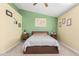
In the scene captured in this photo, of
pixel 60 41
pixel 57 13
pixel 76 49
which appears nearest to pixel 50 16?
pixel 57 13

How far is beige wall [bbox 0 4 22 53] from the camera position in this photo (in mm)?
909

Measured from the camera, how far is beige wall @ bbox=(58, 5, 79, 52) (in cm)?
92

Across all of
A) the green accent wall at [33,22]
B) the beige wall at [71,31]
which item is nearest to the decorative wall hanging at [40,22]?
the green accent wall at [33,22]

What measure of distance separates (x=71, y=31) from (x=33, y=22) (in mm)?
406

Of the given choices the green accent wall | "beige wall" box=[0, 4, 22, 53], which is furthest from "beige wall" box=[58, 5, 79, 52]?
"beige wall" box=[0, 4, 22, 53]

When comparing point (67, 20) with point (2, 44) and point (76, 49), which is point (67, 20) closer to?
point (76, 49)

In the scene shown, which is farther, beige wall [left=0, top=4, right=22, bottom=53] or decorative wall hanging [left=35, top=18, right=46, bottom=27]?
decorative wall hanging [left=35, top=18, right=46, bottom=27]

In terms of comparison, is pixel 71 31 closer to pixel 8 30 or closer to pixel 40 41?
pixel 40 41

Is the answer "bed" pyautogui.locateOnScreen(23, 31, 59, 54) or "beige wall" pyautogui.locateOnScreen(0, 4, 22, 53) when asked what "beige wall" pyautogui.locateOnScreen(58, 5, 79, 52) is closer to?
"bed" pyautogui.locateOnScreen(23, 31, 59, 54)

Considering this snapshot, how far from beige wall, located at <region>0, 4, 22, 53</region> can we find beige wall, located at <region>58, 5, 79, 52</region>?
1.48ft

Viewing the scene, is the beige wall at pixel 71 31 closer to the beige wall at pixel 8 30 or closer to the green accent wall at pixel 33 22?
the green accent wall at pixel 33 22

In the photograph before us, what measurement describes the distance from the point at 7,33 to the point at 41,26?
36 centimetres

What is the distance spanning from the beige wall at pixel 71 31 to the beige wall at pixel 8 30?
1.48 ft

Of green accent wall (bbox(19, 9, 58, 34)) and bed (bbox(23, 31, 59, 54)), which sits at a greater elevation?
green accent wall (bbox(19, 9, 58, 34))
